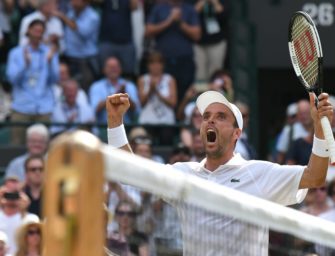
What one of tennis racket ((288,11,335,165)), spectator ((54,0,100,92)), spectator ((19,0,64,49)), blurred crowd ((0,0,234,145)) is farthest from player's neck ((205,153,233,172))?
spectator ((54,0,100,92))

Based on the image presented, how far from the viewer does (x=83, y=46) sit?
1471cm

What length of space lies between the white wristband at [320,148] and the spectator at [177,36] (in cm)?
822

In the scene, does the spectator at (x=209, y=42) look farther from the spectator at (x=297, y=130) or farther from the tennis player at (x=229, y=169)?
the tennis player at (x=229, y=169)

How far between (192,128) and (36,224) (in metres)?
5.13

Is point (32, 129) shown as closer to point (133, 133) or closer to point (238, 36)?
point (133, 133)

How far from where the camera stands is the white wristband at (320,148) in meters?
6.43

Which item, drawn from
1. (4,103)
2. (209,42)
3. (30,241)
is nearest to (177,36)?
(209,42)

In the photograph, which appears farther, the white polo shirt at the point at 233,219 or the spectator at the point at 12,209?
the spectator at the point at 12,209

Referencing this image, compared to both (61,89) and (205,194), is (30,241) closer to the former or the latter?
(205,194)

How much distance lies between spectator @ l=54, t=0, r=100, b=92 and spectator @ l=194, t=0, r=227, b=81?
1.32 meters

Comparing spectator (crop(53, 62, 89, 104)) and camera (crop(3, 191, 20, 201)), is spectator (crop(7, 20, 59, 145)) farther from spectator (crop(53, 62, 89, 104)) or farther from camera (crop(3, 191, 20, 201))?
camera (crop(3, 191, 20, 201))

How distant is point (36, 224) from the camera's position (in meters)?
8.37

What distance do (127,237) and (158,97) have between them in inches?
342

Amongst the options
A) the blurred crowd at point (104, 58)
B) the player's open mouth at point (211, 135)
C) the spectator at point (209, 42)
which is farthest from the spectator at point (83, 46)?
the player's open mouth at point (211, 135)
